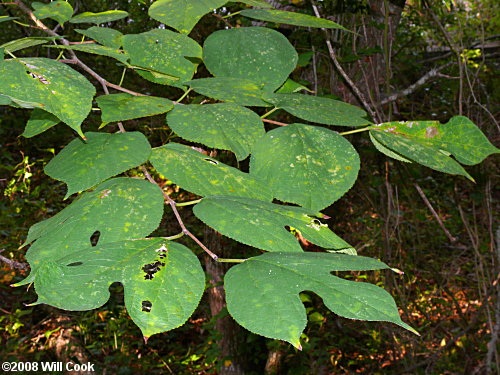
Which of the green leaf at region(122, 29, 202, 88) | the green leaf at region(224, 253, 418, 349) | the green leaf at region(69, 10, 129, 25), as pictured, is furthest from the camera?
the green leaf at region(69, 10, 129, 25)

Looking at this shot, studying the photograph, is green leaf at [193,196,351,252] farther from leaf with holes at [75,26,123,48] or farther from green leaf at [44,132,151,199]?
leaf with holes at [75,26,123,48]

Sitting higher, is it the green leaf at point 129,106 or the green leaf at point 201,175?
the green leaf at point 129,106

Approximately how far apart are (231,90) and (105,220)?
10.1 inches

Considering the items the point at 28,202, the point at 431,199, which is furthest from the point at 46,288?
the point at 431,199

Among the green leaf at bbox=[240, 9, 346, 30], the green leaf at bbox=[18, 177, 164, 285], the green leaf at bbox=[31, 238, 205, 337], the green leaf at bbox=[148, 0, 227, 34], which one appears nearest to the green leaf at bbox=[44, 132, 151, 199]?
Result: the green leaf at bbox=[18, 177, 164, 285]

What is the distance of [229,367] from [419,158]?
2861 millimetres

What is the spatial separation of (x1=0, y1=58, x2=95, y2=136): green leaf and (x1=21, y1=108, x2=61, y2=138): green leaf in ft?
0.50

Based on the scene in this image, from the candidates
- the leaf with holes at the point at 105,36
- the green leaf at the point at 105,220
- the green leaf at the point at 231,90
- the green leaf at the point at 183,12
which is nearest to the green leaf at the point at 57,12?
the leaf with holes at the point at 105,36

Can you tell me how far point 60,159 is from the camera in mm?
591

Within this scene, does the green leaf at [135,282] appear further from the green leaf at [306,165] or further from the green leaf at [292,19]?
the green leaf at [292,19]

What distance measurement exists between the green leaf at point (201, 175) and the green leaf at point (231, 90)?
3.6 inches

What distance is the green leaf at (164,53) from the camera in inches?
27.2

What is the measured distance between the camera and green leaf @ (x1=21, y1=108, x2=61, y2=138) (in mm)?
665

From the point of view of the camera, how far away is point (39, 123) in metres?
0.68
